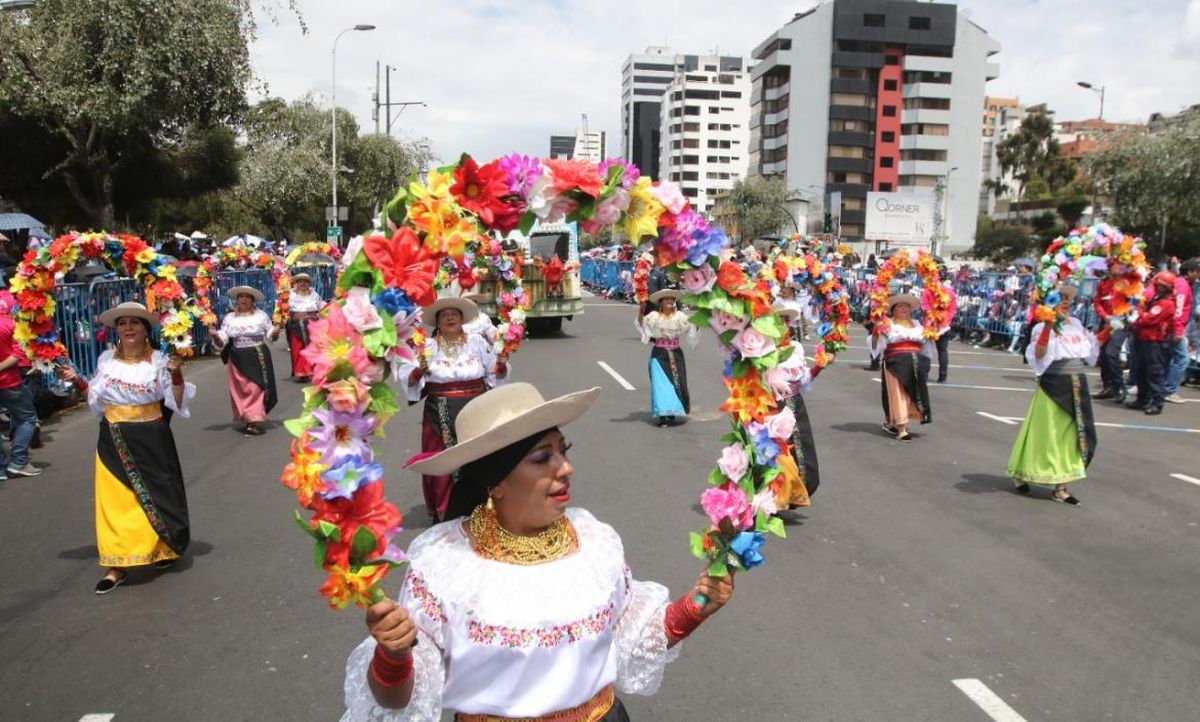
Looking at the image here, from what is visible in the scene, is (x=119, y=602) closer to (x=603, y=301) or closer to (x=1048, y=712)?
(x=1048, y=712)

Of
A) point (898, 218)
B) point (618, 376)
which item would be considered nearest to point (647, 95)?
point (898, 218)

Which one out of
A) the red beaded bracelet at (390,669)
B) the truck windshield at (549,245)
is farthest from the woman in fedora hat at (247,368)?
the truck windshield at (549,245)

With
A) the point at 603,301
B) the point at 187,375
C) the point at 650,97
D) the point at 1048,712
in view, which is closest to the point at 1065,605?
the point at 1048,712

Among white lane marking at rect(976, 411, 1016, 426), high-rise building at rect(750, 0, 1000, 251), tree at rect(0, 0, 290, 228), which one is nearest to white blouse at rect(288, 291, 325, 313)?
tree at rect(0, 0, 290, 228)

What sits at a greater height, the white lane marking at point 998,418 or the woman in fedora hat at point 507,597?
the woman in fedora hat at point 507,597

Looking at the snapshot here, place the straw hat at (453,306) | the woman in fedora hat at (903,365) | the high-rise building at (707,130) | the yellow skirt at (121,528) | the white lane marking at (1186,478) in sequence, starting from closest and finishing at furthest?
the yellow skirt at (121,528)
the straw hat at (453,306)
the white lane marking at (1186,478)
the woman in fedora hat at (903,365)
the high-rise building at (707,130)

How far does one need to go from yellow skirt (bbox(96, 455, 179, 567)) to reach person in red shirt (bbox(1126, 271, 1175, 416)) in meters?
12.9

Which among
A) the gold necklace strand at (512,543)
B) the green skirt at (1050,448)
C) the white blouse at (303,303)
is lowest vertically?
the green skirt at (1050,448)

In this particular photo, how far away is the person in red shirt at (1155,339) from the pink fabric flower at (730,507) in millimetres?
12225

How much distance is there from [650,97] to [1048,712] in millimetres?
168127

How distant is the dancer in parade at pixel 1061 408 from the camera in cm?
779

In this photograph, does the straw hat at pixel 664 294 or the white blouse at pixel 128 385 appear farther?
the straw hat at pixel 664 294

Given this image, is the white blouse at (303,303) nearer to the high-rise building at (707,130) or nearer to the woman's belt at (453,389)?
the woman's belt at (453,389)

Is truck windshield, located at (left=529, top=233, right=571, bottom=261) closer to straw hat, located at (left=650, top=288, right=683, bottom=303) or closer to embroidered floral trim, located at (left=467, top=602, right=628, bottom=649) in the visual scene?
straw hat, located at (left=650, top=288, right=683, bottom=303)
